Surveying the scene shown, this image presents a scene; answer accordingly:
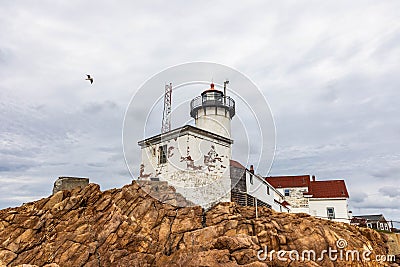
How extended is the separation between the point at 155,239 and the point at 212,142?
8766 millimetres

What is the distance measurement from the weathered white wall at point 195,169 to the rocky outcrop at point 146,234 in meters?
1.84

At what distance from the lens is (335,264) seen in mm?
15062

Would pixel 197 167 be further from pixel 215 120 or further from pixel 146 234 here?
pixel 215 120

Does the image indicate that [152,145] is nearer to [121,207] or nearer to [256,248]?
[121,207]

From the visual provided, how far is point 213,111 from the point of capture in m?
28.8

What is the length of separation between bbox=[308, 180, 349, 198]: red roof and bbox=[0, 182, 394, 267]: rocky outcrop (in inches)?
687

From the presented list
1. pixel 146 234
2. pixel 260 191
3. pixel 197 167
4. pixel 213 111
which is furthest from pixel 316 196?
pixel 146 234

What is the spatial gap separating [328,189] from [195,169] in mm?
22734

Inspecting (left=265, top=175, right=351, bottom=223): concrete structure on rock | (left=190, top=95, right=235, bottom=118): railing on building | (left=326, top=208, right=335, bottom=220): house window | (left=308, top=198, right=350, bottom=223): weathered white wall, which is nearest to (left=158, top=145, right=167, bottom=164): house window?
(left=190, top=95, right=235, bottom=118): railing on building

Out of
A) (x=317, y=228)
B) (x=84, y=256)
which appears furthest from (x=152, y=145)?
(x=317, y=228)

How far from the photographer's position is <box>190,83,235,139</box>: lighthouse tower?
28398 millimetres

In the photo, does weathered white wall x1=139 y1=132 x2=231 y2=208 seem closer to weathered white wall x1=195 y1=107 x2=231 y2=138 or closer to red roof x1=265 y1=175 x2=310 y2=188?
weathered white wall x1=195 y1=107 x2=231 y2=138

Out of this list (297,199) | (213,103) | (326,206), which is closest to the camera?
(213,103)

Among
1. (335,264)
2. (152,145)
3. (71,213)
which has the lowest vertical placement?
(335,264)
